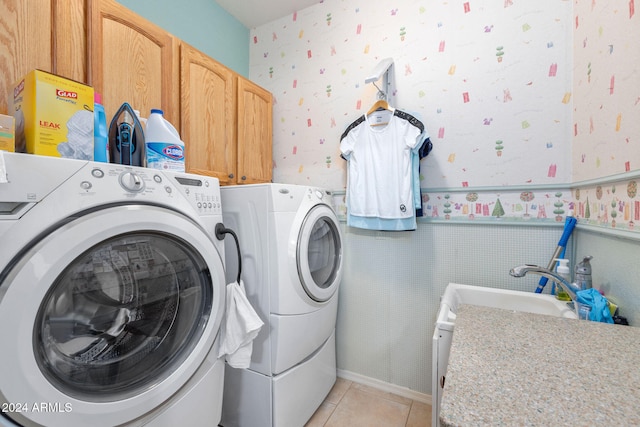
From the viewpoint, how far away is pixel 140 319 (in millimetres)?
883

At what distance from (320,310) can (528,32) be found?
1.87 meters

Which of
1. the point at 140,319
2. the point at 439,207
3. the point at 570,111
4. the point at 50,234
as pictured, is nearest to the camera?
the point at 50,234

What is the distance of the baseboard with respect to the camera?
5.60ft

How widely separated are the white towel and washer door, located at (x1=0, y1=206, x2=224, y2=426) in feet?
0.23

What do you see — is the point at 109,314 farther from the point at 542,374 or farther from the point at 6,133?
the point at 542,374

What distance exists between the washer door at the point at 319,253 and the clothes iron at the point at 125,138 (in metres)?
0.79

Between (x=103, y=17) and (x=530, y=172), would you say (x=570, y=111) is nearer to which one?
(x=530, y=172)

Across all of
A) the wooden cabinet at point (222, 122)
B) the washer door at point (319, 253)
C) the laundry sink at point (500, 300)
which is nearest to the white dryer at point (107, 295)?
the washer door at point (319, 253)

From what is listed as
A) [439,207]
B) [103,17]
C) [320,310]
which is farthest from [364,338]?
[103,17]

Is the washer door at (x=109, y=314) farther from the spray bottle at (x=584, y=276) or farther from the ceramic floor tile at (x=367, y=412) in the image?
the spray bottle at (x=584, y=276)

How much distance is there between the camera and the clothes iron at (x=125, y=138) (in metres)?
1.08

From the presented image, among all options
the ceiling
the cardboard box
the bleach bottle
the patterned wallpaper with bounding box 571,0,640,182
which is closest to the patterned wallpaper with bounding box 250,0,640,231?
the patterned wallpaper with bounding box 571,0,640,182

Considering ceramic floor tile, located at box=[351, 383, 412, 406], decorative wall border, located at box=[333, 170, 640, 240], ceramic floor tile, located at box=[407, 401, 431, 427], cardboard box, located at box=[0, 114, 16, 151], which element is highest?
Result: cardboard box, located at box=[0, 114, 16, 151]

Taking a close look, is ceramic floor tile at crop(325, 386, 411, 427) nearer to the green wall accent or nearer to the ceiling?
the green wall accent
